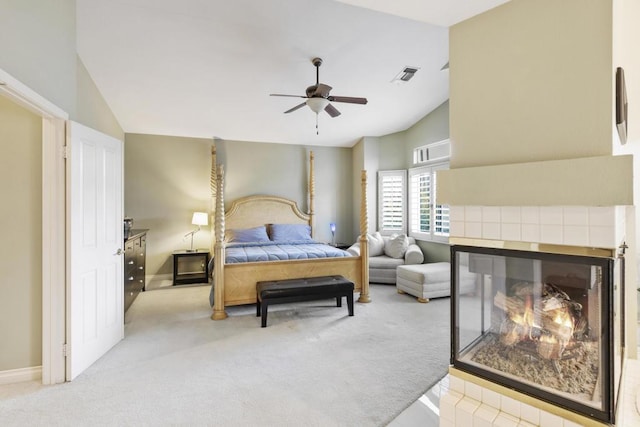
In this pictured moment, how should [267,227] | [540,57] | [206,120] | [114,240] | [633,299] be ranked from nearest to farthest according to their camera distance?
1. [540,57]
2. [633,299]
3. [114,240]
4. [206,120]
5. [267,227]

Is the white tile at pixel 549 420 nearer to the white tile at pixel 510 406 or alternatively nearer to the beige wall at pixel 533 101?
the white tile at pixel 510 406

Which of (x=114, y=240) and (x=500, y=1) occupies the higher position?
(x=500, y=1)

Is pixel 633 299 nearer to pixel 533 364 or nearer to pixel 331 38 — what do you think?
pixel 533 364

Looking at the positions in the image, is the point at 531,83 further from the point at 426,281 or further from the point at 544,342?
the point at 426,281

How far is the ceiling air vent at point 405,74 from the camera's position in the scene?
3938 mm

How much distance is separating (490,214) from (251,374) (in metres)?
2.10

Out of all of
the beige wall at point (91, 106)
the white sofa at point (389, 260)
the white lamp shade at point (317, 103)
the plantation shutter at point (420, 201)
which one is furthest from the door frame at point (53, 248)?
the plantation shutter at point (420, 201)

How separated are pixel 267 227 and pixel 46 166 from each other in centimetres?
380

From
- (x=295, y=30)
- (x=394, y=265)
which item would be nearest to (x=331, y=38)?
(x=295, y=30)

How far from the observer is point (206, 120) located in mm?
5023

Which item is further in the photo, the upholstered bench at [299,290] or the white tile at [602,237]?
the upholstered bench at [299,290]

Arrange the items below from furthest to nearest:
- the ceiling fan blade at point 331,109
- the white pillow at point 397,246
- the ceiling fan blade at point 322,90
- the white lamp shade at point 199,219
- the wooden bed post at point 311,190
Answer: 1. the wooden bed post at point 311,190
2. the white pillow at point 397,246
3. the white lamp shade at point 199,219
4. the ceiling fan blade at point 331,109
5. the ceiling fan blade at point 322,90

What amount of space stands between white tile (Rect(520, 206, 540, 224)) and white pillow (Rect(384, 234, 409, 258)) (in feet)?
13.4

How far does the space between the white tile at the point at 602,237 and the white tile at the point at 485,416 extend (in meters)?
0.89
